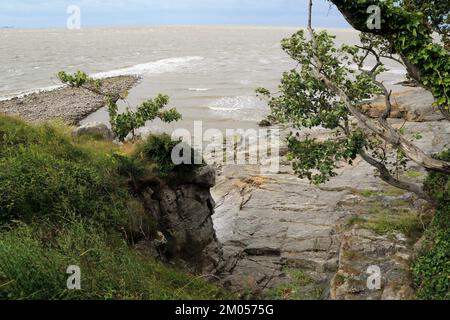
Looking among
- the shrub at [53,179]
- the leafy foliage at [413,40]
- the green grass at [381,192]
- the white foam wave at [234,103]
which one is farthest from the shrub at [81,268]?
the white foam wave at [234,103]

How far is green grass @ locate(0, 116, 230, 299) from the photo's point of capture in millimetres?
8750

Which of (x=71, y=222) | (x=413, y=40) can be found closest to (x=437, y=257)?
(x=413, y=40)

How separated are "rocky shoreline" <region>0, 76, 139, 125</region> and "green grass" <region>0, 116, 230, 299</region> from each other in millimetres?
28691

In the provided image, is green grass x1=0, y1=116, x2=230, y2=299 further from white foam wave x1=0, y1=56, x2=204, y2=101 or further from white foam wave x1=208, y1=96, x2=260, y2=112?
white foam wave x1=0, y1=56, x2=204, y2=101

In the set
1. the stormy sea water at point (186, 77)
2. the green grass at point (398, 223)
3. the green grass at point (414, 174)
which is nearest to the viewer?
the green grass at point (398, 223)

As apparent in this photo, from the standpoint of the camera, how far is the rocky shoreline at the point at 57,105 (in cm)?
4624

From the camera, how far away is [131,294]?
30.2 feet

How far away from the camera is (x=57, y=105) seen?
168 feet

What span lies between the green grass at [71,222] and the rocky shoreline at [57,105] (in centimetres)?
2869
